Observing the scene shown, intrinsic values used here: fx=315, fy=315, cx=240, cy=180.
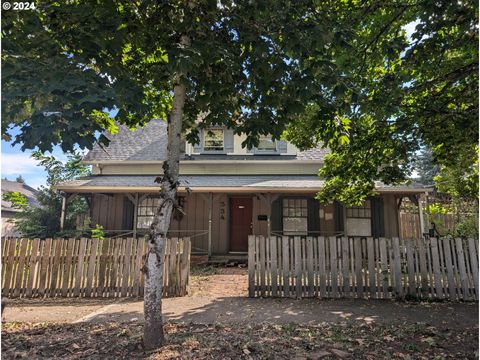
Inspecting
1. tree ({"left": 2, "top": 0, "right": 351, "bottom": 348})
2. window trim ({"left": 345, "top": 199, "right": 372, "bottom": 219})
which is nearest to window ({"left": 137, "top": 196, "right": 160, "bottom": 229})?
window trim ({"left": 345, "top": 199, "right": 372, "bottom": 219})

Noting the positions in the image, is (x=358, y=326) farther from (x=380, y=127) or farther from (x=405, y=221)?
(x=405, y=221)

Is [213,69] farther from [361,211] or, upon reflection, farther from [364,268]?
[361,211]

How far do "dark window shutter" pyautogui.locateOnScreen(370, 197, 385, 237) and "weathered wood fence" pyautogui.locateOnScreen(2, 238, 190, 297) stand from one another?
885 cm

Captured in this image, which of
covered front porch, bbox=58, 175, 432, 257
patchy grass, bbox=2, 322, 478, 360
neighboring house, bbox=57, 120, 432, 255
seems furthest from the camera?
covered front porch, bbox=58, 175, 432, 257

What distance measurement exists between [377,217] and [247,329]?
33.2ft

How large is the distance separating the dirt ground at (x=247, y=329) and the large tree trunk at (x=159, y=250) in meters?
0.23

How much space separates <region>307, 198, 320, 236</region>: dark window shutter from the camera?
13016 mm

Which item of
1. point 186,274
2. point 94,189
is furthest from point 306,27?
point 94,189

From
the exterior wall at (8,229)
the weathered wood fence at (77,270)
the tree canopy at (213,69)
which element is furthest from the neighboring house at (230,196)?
the tree canopy at (213,69)

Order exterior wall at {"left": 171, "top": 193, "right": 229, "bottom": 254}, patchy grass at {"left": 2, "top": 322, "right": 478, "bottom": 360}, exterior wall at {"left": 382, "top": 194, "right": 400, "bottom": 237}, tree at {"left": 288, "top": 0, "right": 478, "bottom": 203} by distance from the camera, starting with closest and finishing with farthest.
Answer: patchy grass at {"left": 2, "top": 322, "right": 478, "bottom": 360}
tree at {"left": 288, "top": 0, "right": 478, "bottom": 203}
exterior wall at {"left": 382, "top": 194, "right": 400, "bottom": 237}
exterior wall at {"left": 171, "top": 193, "right": 229, "bottom": 254}

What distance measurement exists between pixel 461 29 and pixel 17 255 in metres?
9.09

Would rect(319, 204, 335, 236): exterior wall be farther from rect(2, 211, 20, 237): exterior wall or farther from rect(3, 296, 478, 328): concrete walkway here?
rect(2, 211, 20, 237): exterior wall

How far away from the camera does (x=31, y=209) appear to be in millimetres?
15164

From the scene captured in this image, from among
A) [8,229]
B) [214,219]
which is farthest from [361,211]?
[8,229]
